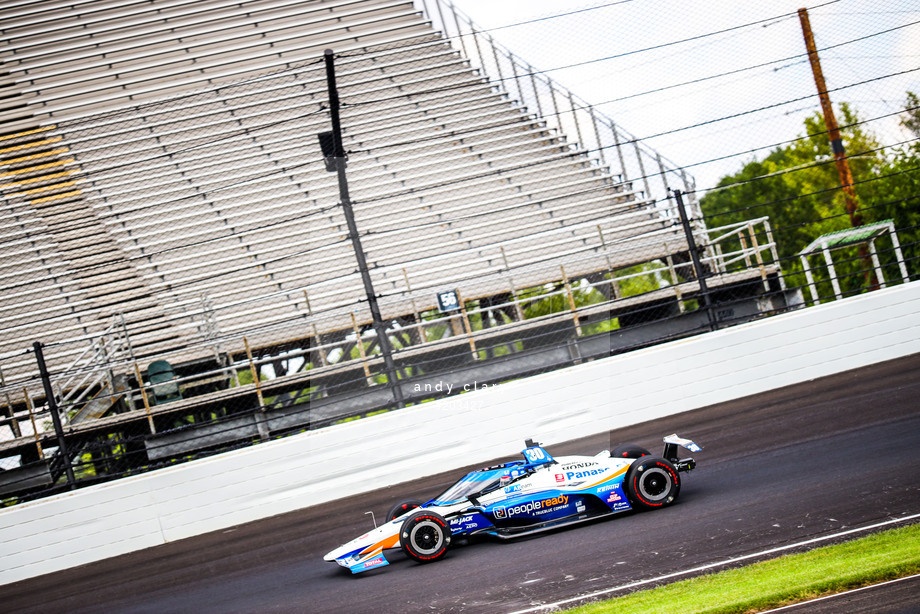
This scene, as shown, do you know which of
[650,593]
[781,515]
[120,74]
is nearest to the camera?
[650,593]

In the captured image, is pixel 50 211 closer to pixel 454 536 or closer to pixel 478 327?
pixel 478 327

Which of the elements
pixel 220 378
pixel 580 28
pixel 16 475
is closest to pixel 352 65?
pixel 580 28

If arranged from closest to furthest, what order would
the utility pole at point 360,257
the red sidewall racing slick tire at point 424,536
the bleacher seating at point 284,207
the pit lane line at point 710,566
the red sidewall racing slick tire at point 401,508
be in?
the pit lane line at point 710,566, the red sidewall racing slick tire at point 424,536, the red sidewall racing slick tire at point 401,508, the utility pole at point 360,257, the bleacher seating at point 284,207

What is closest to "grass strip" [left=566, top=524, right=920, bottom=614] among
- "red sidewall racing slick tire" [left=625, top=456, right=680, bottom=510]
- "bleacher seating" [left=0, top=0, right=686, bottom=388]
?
"red sidewall racing slick tire" [left=625, top=456, right=680, bottom=510]

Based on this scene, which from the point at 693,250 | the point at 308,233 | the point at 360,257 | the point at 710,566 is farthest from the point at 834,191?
the point at 710,566

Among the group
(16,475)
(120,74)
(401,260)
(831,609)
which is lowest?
(831,609)

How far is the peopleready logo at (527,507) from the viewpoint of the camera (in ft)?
17.8

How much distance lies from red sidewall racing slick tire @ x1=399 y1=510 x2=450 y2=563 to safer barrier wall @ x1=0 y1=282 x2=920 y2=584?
228cm

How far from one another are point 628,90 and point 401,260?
13.1ft

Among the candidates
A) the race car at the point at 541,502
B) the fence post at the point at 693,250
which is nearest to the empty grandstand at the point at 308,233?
the fence post at the point at 693,250

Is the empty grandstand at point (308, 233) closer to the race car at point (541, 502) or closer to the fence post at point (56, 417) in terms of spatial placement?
the fence post at point (56, 417)

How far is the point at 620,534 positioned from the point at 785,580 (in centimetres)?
143

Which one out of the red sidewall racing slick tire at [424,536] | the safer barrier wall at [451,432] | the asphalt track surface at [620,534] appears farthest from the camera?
the safer barrier wall at [451,432]

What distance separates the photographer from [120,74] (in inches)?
501
